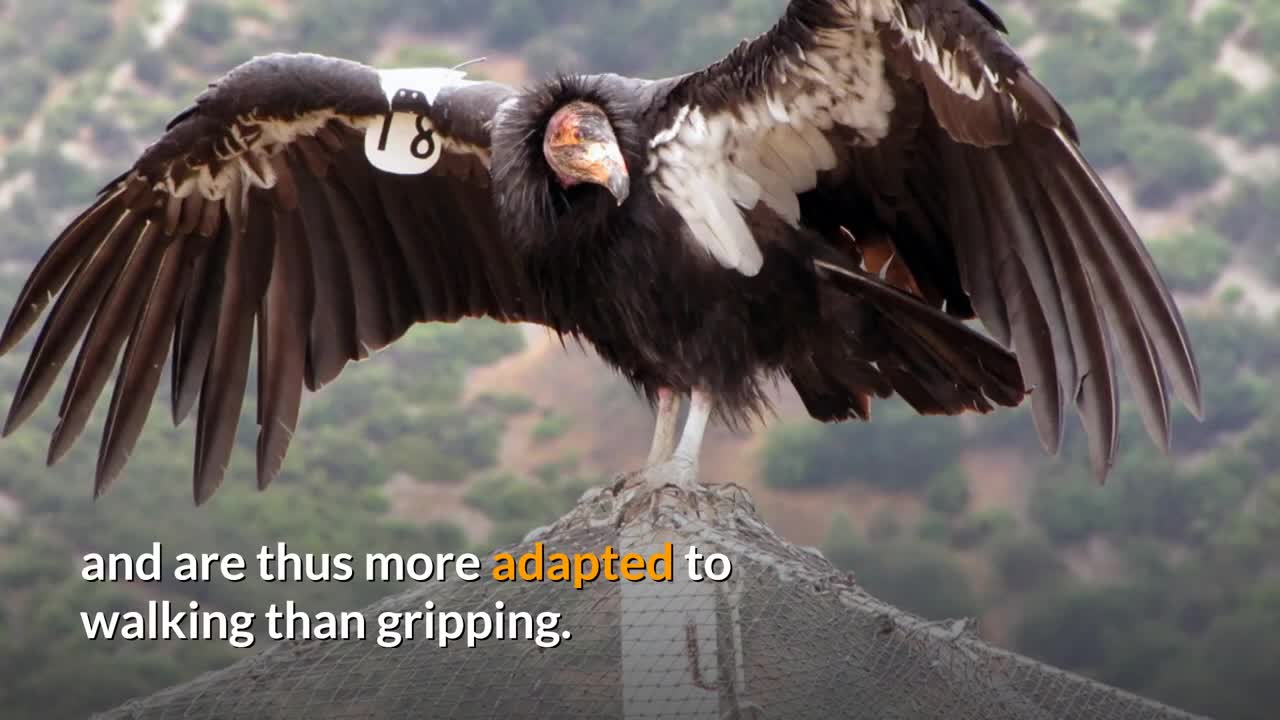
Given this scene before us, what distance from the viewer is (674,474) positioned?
15.8 ft

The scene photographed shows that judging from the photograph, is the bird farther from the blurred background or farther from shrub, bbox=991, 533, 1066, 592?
shrub, bbox=991, 533, 1066, 592

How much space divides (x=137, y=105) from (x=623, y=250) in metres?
27.1

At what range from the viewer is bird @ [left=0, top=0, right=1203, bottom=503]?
15.7ft

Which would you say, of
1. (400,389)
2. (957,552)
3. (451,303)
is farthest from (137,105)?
(451,303)

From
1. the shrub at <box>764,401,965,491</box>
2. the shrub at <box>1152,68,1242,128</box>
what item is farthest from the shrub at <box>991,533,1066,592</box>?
the shrub at <box>1152,68,1242,128</box>

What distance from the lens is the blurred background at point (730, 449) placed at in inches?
913

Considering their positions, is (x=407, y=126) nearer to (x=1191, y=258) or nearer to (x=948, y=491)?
(x=948, y=491)

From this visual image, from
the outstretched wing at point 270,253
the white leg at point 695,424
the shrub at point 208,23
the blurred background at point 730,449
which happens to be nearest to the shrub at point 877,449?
the blurred background at point 730,449

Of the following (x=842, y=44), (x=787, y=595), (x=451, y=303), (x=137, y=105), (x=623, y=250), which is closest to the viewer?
(x=787, y=595)

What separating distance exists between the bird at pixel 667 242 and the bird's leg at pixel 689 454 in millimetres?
11

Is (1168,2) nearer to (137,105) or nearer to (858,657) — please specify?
(137,105)

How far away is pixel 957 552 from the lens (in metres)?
25.2

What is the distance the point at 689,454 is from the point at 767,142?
35.5 inches

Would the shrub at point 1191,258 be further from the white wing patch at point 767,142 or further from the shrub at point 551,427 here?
the white wing patch at point 767,142
